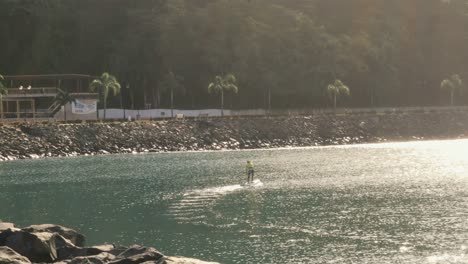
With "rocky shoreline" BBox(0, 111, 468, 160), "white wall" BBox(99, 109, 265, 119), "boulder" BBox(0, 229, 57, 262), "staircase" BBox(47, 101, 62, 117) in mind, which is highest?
"staircase" BBox(47, 101, 62, 117)

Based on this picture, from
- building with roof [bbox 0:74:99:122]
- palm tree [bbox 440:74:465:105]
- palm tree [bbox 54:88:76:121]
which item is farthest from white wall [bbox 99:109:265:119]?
palm tree [bbox 440:74:465:105]

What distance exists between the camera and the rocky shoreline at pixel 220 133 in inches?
4574

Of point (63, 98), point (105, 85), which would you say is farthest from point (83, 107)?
point (105, 85)

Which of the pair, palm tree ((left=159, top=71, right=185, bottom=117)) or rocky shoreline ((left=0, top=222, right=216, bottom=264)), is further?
palm tree ((left=159, top=71, right=185, bottom=117))

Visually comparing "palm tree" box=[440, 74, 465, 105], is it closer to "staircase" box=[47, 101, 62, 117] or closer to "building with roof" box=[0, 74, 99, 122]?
"building with roof" box=[0, 74, 99, 122]

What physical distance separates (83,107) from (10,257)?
11447 cm

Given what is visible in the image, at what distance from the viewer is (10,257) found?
1254 inches

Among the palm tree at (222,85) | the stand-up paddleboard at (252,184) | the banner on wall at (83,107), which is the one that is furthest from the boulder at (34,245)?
the palm tree at (222,85)

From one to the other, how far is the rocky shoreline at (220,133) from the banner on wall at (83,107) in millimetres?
16702

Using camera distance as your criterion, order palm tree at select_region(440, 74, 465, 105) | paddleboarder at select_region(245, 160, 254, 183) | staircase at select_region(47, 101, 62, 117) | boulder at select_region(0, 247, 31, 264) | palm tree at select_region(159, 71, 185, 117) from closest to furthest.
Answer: boulder at select_region(0, 247, 31, 264) → paddleboarder at select_region(245, 160, 254, 183) → staircase at select_region(47, 101, 62, 117) → palm tree at select_region(159, 71, 185, 117) → palm tree at select_region(440, 74, 465, 105)

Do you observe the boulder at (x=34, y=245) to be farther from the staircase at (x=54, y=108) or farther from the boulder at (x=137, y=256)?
the staircase at (x=54, y=108)

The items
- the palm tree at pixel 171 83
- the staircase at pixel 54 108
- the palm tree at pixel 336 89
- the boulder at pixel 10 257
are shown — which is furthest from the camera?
the palm tree at pixel 336 89

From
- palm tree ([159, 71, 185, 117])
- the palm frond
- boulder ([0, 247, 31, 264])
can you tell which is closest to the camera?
boulder ([0, 247, 31, 264])

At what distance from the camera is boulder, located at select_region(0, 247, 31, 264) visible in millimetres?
31250
